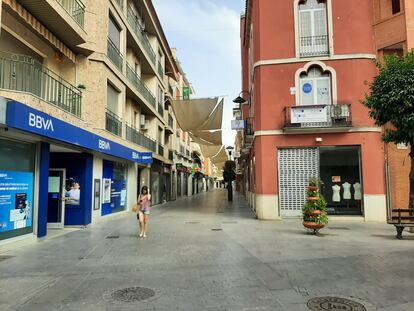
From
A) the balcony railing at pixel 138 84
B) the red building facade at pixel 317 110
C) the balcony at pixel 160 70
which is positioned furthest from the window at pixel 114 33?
the balcony at pixel 160 70

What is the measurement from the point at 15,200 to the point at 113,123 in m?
8.25

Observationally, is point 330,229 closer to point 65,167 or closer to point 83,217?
point 83,217

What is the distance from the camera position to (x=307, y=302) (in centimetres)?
539

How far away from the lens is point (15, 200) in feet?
33.0

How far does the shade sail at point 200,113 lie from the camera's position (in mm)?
22922

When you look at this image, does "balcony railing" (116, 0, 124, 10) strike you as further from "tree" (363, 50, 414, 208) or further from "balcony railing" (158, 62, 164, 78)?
"tree" (363, 50, 414, 208)

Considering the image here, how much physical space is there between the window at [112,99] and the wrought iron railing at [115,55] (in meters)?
1.20

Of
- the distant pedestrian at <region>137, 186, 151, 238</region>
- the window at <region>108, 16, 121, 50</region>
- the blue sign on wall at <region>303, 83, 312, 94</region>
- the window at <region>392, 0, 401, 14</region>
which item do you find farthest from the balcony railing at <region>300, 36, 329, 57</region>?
the distant pedestrian at <region>137, 186, 151, 238</region>

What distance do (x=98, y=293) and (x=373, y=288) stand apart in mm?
4291

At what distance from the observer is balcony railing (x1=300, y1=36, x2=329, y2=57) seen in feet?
55.7

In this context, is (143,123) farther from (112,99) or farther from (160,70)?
(112,99)

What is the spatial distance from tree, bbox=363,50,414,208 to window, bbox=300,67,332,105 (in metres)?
4.83

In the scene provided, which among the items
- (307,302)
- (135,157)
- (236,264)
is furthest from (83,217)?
(307,302)

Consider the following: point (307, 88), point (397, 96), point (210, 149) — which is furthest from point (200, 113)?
point (210, 149)
